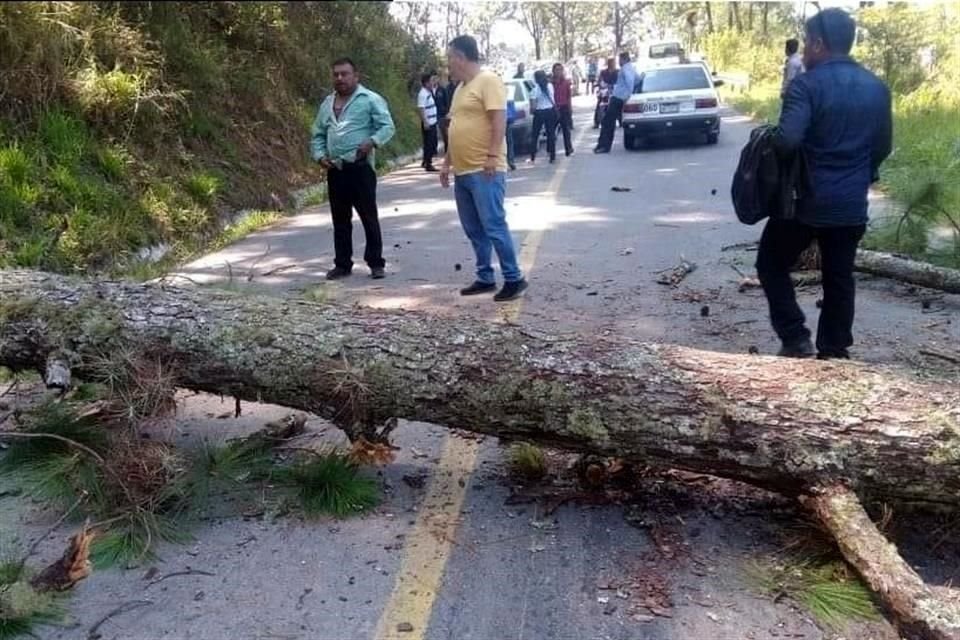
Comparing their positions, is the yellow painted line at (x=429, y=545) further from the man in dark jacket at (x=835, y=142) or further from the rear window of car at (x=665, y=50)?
the rear window of car at (x=665, y=50)

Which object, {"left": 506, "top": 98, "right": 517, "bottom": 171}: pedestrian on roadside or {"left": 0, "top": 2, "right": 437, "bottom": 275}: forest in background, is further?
{"left": 506, "top": 98, "right": 517, "bottom": 171}: pedestrian on roadside

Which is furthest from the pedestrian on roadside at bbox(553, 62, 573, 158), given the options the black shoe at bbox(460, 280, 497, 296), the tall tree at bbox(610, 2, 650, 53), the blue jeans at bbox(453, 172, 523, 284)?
the tall tree at bbox(610, 2, 650, 53)

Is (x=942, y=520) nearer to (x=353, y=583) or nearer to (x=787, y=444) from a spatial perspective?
(x=787, y=444)

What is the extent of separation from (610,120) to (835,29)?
13.9 metres

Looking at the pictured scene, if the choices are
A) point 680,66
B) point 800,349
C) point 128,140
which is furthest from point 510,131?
point 800,349

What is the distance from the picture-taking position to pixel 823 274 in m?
4.96

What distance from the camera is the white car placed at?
17875 mm

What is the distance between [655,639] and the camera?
3.02 meters

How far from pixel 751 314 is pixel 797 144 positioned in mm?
2179

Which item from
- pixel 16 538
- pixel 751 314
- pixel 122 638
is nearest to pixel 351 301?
pixel 751 314

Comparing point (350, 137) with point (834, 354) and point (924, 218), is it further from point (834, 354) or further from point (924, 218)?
point (924, 218)

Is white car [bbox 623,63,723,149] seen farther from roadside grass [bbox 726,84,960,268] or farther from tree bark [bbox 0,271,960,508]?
tree bark [bbox 0,271,960,508]

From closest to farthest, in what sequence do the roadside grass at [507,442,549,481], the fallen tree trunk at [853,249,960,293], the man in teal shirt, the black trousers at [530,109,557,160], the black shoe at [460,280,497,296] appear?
1. the roadside grass at [507,442,549,481]
2. the fallen tree trunk at [853,249,960,293]
3. the black shoe at [460,280,497,296]
4. the man in teal shirt
5. the black trousers at [530,109,557,160]

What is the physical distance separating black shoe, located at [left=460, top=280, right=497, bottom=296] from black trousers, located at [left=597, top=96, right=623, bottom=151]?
11712mm
